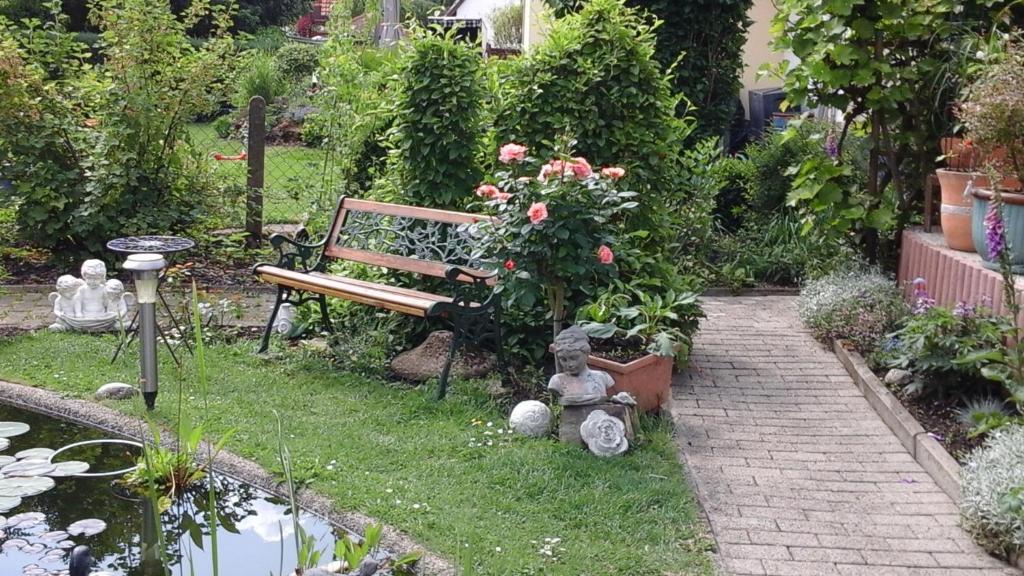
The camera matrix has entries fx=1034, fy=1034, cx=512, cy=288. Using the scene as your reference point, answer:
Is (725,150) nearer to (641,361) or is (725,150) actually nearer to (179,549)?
(641,361)

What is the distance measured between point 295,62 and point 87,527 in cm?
1877

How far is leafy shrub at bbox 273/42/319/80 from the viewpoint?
21609 millimetres

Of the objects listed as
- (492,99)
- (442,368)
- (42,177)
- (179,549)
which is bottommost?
(179,549)

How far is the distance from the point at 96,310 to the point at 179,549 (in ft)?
10.0

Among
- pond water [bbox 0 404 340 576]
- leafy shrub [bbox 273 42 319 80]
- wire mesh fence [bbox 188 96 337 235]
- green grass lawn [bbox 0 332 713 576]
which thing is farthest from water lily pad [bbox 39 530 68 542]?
leafy shrub [bbox 273 42 319 80]

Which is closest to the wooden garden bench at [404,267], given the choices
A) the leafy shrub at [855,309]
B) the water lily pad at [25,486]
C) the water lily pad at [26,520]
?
the water lily pad at [25,486]

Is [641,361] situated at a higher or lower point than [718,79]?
lower

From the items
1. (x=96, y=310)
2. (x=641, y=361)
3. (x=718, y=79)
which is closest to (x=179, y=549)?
(x=641, y=361)

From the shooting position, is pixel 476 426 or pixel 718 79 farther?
pixel 718 79

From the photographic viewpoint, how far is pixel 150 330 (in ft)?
17.3

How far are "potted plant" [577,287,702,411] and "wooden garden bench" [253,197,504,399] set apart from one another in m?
0.60

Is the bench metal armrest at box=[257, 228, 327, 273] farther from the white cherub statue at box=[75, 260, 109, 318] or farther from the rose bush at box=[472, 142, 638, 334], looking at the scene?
the rose bush at box=[472, 142, 638, 334]

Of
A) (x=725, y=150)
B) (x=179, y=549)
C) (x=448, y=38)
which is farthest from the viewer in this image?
(x=725, y=150)

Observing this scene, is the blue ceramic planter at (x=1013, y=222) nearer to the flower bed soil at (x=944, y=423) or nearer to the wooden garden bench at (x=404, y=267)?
the flower bed soil at (x=944, y=423)
